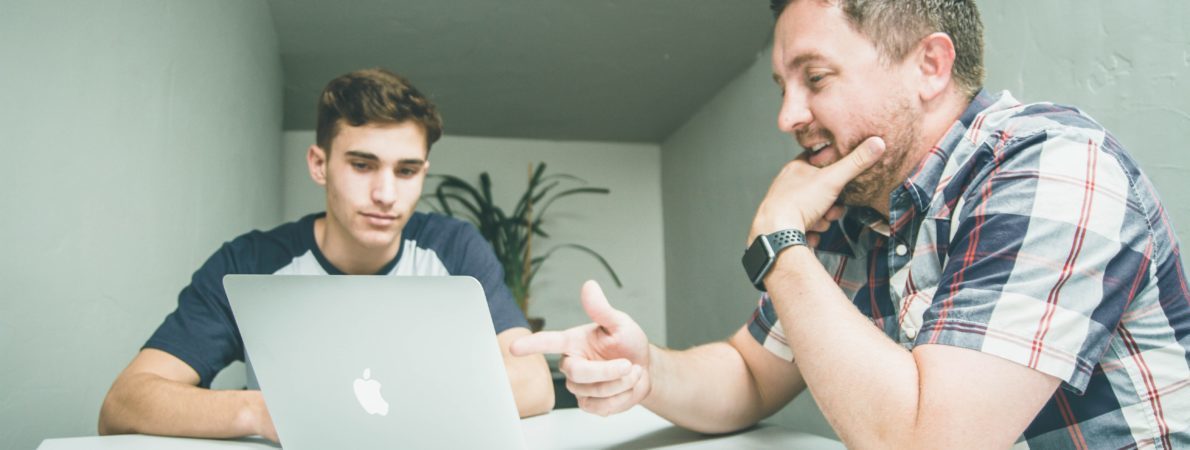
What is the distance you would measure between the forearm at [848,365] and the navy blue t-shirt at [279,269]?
823 millimetres

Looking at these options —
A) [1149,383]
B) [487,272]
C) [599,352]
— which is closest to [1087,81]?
[1149,383]

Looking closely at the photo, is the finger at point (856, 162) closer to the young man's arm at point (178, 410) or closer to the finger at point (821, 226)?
the finger at point (821, 226)

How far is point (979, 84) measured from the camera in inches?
45.3

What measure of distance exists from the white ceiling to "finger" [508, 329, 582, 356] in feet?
6.75

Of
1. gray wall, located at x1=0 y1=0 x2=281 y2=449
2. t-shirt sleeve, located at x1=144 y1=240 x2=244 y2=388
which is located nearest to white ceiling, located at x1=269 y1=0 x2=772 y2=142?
gray wall, located at x1=0 y1=0 x2=281 y2=449

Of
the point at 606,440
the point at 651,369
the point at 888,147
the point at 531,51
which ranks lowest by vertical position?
the point at 606,440

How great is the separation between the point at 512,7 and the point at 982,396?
2324 mm

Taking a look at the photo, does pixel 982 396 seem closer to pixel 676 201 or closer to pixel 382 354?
pixel 382 354

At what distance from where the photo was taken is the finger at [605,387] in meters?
0.87

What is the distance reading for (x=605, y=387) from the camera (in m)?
0.88

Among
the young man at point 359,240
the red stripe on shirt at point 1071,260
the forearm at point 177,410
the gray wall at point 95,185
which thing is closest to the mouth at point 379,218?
the young man at point 359,240

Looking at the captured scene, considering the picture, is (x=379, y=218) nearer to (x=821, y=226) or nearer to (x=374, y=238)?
(x=374, y=238)

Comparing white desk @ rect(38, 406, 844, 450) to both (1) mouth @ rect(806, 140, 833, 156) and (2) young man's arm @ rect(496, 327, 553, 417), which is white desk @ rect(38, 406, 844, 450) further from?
(1) mouth @ rect(806, 140, 833, 156)

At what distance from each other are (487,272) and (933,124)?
104 centimetres
